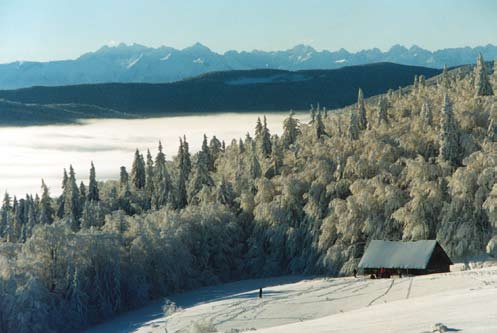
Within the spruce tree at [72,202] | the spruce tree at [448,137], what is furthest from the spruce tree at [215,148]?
the spruce tree at [448,137]

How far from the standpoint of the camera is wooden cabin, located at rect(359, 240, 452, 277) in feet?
243

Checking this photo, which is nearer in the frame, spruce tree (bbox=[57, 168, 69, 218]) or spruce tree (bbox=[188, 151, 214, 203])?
spruce tree (bbox=[188, 151, 214, 203])

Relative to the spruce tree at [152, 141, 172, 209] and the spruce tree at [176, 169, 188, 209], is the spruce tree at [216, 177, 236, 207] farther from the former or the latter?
the spruce tree at [152, 141, 172, 209]

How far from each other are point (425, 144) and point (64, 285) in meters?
49.7

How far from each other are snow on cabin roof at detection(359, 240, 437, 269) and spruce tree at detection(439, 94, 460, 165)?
68.5ft

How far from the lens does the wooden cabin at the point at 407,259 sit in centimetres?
7400

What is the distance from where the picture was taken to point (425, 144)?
10169cm

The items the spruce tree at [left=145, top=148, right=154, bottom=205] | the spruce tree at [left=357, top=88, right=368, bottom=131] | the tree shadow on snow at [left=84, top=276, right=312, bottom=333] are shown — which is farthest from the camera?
the spruce tree at [left=145, top=148, right=154, bottom=205]

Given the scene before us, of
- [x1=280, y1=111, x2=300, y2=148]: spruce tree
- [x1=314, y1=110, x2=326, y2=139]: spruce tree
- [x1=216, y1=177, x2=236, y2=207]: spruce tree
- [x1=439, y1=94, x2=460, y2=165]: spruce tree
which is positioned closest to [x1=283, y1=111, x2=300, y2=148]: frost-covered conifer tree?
[x1=280, y1=111, x2=300, y2=148]: spruce tree

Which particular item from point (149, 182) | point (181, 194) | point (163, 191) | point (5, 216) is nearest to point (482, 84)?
point (181, 194)

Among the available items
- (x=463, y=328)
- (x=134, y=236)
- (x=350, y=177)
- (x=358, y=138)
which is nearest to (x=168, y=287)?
(x=134, y=236)

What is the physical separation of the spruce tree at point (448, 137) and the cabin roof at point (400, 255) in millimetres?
20867

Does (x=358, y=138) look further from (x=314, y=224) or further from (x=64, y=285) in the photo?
(x=64, y=285)

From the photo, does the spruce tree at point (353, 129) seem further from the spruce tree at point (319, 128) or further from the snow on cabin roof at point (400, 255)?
the snow on cabin roof at point (400, 255)
